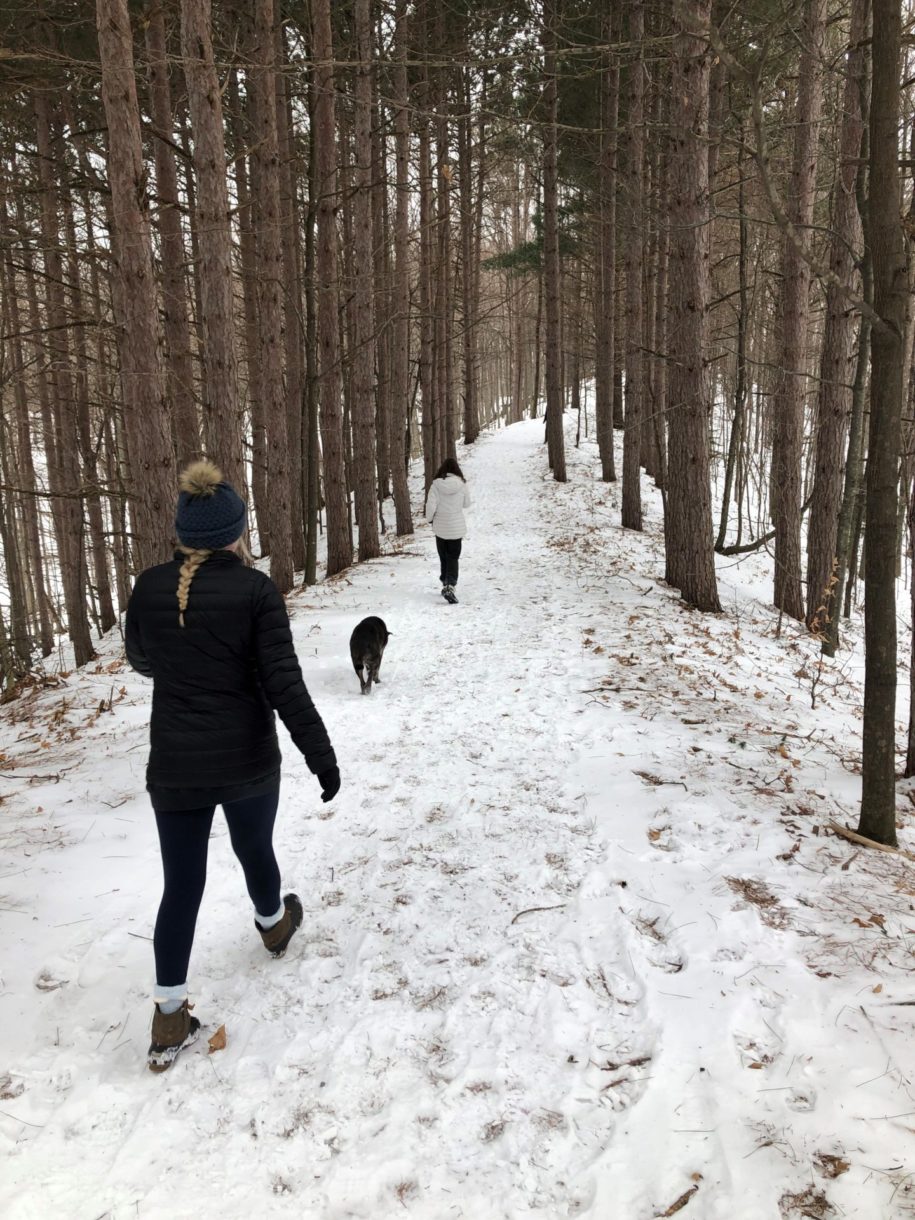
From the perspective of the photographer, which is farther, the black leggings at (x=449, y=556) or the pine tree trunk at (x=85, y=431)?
the pine tree trunk at (x=85, y=431)

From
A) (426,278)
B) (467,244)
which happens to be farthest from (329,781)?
(467,244)

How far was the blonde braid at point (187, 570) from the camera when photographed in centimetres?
268

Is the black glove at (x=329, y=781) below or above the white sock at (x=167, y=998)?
above

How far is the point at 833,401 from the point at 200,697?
32.5 ft

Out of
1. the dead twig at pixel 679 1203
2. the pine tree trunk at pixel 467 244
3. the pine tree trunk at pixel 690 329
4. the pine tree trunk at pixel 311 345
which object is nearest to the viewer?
the dead twig at pixel 679 1203

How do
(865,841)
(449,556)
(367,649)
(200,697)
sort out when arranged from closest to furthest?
(200,697) < (865,841) < (367,649) < (449,556)

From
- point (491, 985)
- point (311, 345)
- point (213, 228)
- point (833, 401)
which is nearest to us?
point (491, 985)

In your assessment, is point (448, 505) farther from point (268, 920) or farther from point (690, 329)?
point (268, 920)

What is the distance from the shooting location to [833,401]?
9617 mm

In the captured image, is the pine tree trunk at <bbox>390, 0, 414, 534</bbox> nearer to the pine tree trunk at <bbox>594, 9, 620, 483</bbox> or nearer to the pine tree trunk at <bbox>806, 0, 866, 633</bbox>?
the pine tree trunk at <bbox>594, 9, 620, 483</bbox>

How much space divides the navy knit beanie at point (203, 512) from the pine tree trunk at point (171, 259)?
7.26m

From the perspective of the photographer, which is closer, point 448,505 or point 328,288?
point 448,505

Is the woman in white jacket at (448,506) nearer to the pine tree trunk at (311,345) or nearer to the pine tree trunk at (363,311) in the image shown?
the pine tree trunk at (311,345)

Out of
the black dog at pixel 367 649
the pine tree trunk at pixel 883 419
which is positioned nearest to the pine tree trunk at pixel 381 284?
the black dog at pixel 367 649
